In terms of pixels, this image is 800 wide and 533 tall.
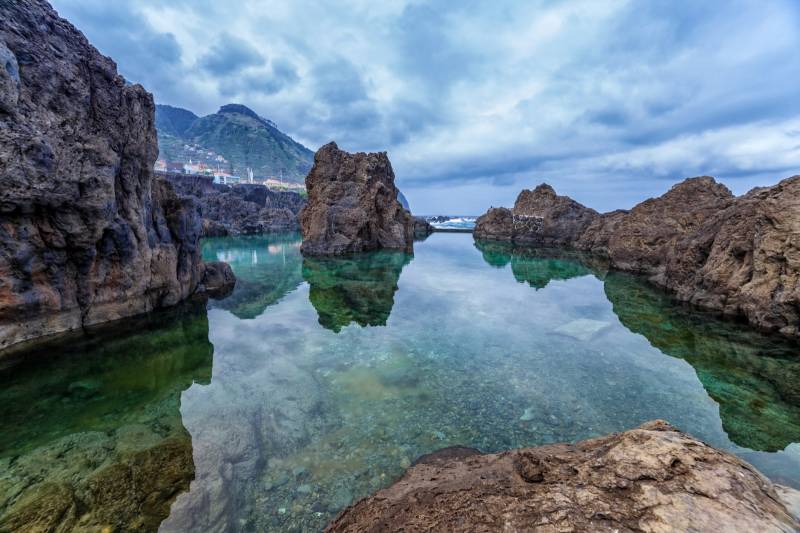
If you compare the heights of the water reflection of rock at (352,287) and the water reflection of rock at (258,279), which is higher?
the water reflection of rock at (352,287)

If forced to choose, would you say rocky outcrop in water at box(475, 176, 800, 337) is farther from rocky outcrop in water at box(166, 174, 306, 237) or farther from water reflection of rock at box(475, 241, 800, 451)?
rocky outcrop in water at box(166, 174, 306, 237)

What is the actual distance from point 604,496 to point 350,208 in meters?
37.1

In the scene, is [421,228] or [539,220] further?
[421,228]

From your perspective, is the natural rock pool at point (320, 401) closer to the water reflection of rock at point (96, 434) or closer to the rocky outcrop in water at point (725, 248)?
the water reflection of rock at point (96, 434)

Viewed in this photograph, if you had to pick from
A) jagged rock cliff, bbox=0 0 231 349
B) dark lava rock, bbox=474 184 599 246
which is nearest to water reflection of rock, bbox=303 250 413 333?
jagged rock cliff, bbox=0 0 231 349

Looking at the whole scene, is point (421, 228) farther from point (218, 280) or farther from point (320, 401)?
point (320, 401)

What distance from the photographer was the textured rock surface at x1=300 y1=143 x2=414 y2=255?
120 feet

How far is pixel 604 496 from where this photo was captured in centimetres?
273

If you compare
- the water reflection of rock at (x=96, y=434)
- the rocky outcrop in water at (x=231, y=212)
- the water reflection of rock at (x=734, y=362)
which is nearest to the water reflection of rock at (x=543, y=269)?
the water reflection of rock at (x=734, y=362)

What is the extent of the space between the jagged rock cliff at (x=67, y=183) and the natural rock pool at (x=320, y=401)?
50.3 inches

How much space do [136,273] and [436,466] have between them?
1358 cm

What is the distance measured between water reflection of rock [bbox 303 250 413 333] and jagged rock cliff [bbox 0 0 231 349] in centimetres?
768

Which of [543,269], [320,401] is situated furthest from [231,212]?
[320,401]

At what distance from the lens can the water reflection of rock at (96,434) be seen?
14.4ft
